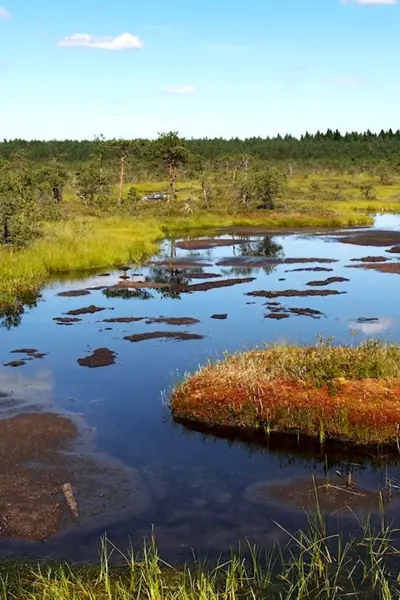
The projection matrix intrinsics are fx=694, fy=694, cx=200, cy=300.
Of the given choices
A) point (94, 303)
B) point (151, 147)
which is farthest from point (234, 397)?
point (151, 147)

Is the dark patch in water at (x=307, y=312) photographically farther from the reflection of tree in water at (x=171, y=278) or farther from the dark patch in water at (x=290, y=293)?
the reflection of tree in water at (x=171, y=278)

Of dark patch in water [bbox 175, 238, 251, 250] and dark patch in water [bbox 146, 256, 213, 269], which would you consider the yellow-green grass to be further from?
dark patch in water [bbox 175, 238, 251, 250]

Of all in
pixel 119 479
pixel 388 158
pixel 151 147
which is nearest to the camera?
pixel 119 479

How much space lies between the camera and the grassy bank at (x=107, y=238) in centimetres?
3384

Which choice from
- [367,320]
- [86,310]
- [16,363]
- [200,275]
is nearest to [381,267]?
[200,275]

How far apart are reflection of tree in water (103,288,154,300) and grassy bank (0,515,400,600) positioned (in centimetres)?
2186

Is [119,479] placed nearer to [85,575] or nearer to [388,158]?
[85,575]

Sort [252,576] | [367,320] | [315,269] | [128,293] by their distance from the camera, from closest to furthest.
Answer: [252,576] → [367,320] → [128,293] → [315,269]

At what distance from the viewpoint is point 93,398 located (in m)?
18.0

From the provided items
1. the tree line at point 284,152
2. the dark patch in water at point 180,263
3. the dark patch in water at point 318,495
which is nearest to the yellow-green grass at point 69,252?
the dark patch in water at point 180,263

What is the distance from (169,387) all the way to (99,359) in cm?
367

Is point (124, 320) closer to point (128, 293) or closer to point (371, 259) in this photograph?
point (128, 293)

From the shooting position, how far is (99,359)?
21.4 m

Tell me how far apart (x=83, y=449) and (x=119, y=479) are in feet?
5.64
